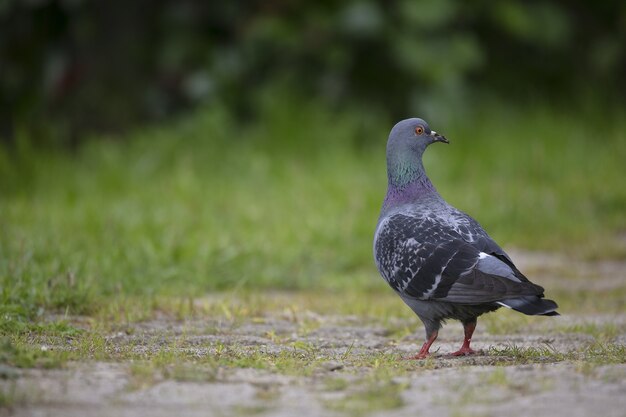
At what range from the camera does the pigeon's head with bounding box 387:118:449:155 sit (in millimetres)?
4566

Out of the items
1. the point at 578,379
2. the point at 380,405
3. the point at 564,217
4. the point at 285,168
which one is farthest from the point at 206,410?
the point at 285,168

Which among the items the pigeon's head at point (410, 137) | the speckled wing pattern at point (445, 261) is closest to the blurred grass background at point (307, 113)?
the pigeon's head at point (410, 137)

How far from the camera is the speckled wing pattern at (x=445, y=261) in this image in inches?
145

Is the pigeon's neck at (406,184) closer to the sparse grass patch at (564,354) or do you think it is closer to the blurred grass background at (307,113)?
the sparse grass patch at (564,354)

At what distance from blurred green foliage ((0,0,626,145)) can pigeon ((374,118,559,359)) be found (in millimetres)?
4895

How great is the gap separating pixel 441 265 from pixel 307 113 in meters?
5.51

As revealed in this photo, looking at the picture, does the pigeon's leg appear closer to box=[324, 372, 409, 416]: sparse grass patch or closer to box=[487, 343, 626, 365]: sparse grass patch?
→ box=[487, 343, 626, 365]: sparse grass patch

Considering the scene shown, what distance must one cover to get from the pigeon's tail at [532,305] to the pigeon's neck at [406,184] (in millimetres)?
987

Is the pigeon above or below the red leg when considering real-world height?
above

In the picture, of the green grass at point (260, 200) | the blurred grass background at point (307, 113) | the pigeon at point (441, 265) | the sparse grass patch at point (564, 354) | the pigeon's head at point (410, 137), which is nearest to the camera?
the sparse grass patch at point (564, 354)

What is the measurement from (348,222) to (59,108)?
387 centimetres

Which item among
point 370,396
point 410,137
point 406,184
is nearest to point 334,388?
point 370,396

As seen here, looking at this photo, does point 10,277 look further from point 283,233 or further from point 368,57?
point 368,57

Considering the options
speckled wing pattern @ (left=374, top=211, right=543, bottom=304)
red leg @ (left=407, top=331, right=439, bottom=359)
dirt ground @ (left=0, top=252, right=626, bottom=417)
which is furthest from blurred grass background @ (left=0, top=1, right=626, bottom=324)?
dirt ground @ (left=0, top=252, right=626, bottom=417)
